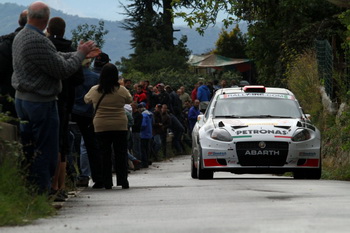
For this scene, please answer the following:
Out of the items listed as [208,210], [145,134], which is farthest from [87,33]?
[208,210]

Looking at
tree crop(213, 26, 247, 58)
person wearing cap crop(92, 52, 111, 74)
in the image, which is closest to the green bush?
person wearing cap crop(92, 52, 111, 74)

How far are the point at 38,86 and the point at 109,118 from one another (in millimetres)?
3890

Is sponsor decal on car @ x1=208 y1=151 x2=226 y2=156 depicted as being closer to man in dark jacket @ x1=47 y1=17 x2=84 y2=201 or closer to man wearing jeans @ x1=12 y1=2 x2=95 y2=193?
man in dark jacket @ x1=47 y1=17 x2=84 y2=201

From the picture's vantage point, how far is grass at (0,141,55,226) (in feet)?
32.5

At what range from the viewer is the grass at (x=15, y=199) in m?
9.90

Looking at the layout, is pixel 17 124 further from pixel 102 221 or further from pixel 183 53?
pixel 183 53

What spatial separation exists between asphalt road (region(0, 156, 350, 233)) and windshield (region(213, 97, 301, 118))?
3267mm

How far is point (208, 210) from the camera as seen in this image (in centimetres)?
1075

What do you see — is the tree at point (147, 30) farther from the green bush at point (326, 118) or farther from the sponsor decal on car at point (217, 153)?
the sponsor decal on car at point (217, 153)

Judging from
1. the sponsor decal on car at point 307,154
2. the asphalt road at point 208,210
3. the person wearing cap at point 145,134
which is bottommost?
the person wearing cap at point 145,134

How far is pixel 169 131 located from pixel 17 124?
23051 mm

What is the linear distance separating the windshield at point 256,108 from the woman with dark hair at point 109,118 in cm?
348

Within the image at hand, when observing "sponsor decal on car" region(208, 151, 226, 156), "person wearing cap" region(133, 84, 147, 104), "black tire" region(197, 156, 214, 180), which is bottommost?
"black tire" region(197, 156, 214, 180)

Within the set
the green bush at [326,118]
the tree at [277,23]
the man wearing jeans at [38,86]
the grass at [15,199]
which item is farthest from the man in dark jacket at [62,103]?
the tree at [277,23]
